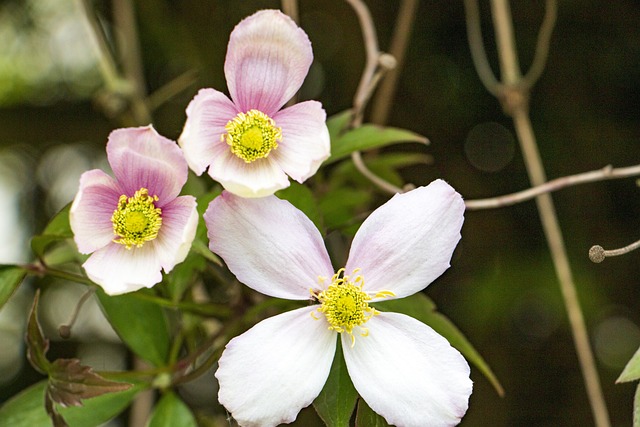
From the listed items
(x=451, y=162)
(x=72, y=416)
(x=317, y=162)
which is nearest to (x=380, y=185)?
(x=317, y=162)

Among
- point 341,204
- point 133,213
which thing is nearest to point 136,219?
point 133,213

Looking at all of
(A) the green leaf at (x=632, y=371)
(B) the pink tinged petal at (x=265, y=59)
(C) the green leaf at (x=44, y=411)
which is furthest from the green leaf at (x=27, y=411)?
(A) the green leaf at (x=632, y=371)

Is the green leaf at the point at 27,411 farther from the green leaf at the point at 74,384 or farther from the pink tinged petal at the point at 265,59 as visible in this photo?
the pink tinged petal at the point at 265,59

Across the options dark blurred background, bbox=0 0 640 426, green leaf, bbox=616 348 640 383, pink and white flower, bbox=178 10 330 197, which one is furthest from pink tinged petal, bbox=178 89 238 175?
dark blurred background, bbox=0 0 640 426

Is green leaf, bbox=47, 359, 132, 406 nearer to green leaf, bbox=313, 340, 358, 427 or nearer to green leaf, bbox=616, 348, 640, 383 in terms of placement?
green leaf, bbox=313, 340, 358, 427

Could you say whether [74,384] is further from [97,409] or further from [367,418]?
[367,418]

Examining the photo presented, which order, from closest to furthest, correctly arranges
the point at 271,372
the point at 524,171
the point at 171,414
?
the point at 271,372
the point at 171,414
the point at 524,171
